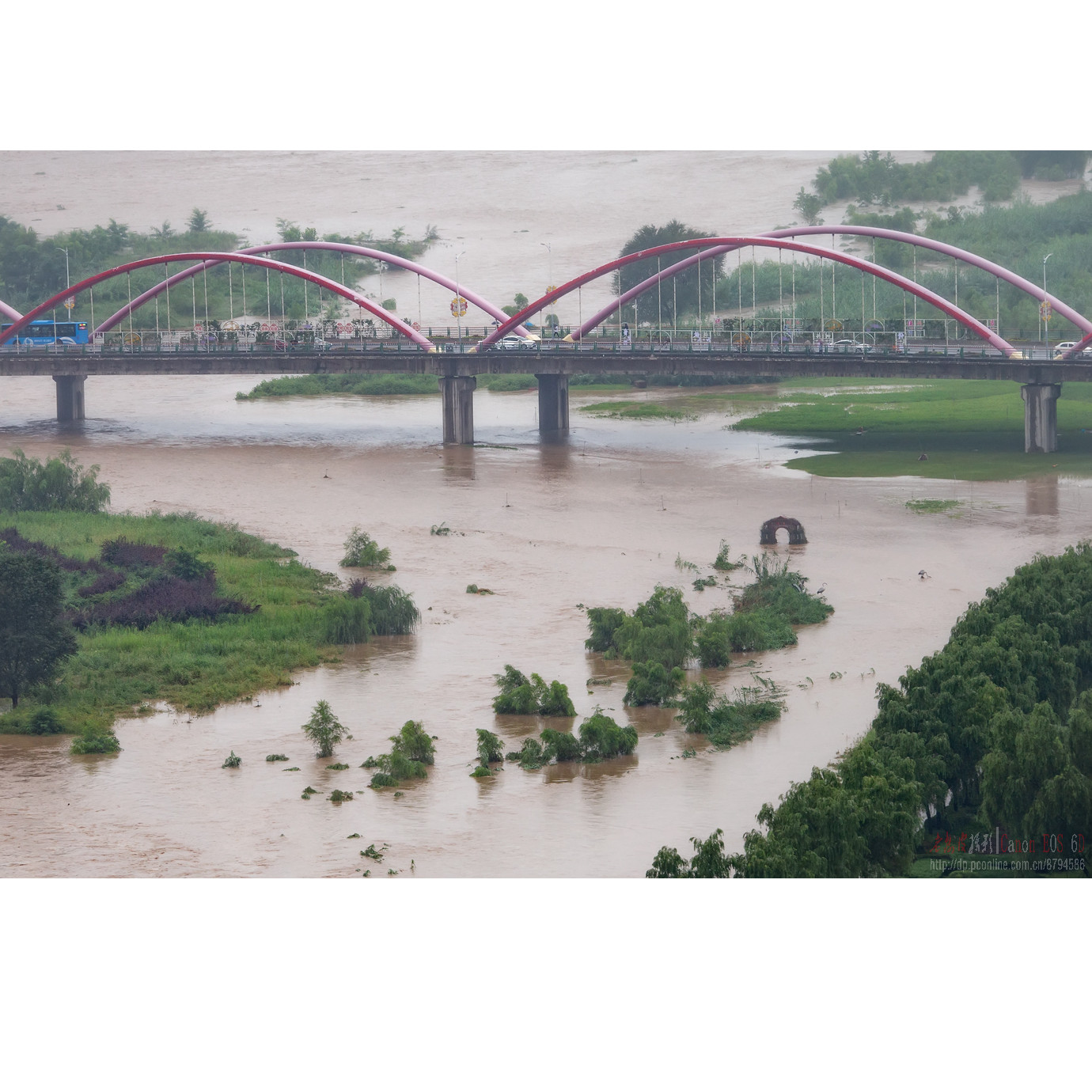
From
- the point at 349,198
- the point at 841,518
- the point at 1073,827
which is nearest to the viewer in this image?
the point at 1073,827

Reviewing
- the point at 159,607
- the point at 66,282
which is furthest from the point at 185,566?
the point at 66,282

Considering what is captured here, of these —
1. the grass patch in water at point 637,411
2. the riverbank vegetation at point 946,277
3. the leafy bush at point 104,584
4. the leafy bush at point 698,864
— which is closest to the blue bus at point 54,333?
the grass patch in water at point 637,411

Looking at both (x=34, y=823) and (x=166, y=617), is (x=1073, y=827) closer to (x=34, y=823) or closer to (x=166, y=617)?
(x=34, y=823)

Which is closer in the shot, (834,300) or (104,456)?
(104,456)

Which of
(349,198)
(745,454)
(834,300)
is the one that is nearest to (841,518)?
(745,454)

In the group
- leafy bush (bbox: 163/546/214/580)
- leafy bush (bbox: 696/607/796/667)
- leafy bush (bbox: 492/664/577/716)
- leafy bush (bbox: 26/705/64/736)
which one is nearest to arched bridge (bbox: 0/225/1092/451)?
leafy bush (bbox: 696/607/796/667)

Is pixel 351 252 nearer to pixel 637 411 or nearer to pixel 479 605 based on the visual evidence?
pixel 637 411

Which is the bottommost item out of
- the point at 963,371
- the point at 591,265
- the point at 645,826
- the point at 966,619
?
the point at 645,826

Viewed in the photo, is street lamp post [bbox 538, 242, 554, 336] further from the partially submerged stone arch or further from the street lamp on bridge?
the partially submerged stone arch
